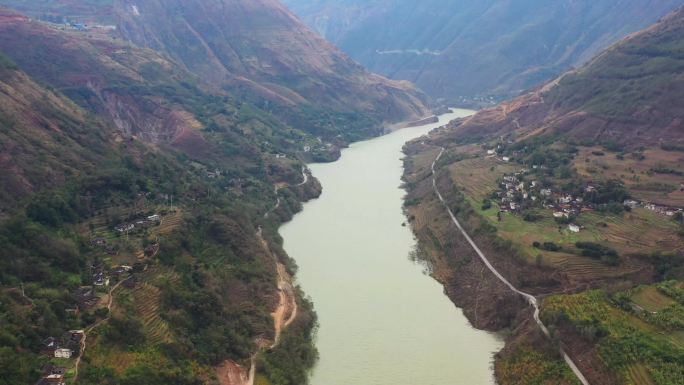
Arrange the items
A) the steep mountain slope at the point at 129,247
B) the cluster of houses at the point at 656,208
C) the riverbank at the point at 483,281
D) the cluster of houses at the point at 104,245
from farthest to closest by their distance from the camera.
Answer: the cluster of houses at the point at 656,208 < the cluster of houses at the point at 104,245 < the riverbank at the point at 483,281 < the steep mountain slope at the point at 129,247

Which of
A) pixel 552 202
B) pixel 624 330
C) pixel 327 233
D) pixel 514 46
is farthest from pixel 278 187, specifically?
pixel 514 46

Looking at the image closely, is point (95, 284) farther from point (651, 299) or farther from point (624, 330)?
point (651, 299)

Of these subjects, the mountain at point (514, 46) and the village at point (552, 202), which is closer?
the village at point (552, 202)

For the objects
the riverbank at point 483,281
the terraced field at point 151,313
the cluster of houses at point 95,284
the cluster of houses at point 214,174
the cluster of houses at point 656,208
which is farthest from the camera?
the cluster of houses at point 214,174

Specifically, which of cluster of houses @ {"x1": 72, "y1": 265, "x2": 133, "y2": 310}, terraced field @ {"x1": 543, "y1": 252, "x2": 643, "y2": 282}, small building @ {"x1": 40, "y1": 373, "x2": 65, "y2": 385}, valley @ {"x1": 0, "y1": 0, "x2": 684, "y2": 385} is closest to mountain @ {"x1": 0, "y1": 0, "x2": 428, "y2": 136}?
valley @ {"x1": 0, "y1": 0, "x2": 684, "y2": 385}

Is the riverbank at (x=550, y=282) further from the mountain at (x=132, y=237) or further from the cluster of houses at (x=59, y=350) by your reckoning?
the cluster of houses at (x=59, y=350)

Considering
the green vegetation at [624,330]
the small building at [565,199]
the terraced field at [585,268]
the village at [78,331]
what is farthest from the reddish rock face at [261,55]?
the green vegetation at [624,330]

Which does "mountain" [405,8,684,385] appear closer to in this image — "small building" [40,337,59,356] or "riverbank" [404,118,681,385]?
"riverbank" [404,118,681,385]
